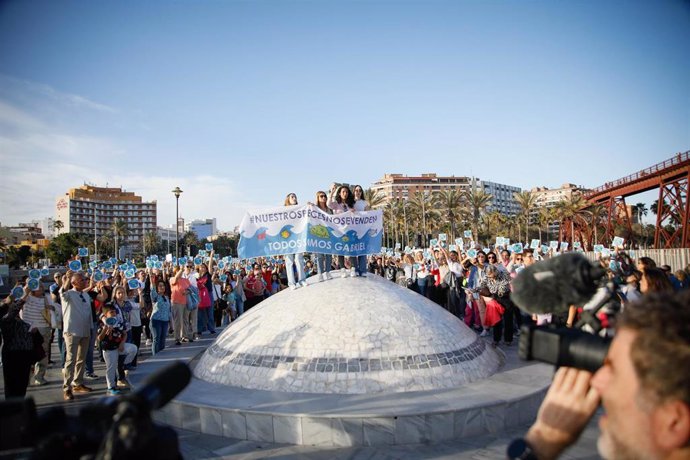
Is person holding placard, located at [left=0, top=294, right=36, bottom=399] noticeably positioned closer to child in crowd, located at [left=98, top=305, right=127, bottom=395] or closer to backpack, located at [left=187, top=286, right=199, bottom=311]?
child in crowd, located at [left=98, top=305, right=127, bottom=395]

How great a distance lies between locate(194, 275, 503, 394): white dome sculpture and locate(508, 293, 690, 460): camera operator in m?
5.52

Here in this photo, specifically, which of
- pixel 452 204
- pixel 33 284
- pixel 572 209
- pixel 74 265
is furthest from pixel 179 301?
pixel 572 209

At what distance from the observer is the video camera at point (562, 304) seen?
1693 millimetres

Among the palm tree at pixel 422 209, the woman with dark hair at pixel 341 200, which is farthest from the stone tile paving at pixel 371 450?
the palm tree at pixel 422 209

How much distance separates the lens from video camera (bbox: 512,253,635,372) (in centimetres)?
169

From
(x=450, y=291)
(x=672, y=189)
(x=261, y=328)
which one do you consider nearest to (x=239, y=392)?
(x=261, y=328)

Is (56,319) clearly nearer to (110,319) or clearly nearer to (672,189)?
(110,319)

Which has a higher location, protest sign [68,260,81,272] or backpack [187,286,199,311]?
protest sign [68,260,81,272]

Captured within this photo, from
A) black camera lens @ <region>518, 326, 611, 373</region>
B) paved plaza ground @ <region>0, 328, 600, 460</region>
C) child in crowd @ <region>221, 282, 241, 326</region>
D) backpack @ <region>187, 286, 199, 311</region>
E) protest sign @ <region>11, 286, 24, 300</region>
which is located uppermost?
black camera lens @ <region>518, 326, 611, 373</region>

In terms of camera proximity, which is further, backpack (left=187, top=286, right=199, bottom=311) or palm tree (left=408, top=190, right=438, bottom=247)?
palm tree (left=408, top=190, right=438, bottom=247)

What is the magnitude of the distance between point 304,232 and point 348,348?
10.9 feet

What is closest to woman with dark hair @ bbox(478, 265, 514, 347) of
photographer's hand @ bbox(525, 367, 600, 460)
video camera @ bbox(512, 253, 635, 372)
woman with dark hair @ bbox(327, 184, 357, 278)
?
woman with dark hair @ bbox(327, 184, 357, 278)

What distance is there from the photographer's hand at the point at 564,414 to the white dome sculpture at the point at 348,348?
506 cm

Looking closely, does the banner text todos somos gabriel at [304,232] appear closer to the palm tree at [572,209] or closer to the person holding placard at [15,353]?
the person holding placard at [15,353]
